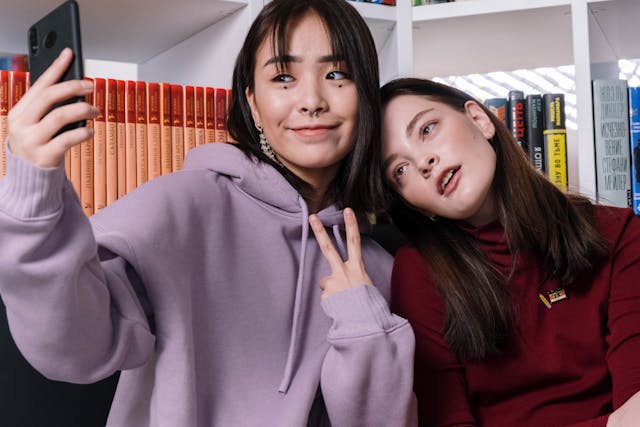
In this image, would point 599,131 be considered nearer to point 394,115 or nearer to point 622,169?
point 622,169

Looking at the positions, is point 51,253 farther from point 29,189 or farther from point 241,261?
point 241,261

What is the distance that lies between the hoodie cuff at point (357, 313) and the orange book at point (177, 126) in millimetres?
537

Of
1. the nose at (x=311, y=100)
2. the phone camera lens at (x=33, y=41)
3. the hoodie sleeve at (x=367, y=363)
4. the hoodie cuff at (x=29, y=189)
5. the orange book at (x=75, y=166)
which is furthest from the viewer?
the orange book at (x=75, y=166)

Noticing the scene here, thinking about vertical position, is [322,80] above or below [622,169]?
above

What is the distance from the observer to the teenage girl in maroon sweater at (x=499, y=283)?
1121mm

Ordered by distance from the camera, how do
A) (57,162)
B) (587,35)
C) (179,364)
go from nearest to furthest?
(57,162) < (179,364) < (587,35)

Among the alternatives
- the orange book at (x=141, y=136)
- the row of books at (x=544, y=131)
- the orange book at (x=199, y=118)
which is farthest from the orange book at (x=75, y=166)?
→ the row of books at (x=544, y=131)

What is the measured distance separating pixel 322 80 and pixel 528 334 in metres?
0.49

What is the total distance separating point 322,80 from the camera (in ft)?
3.71

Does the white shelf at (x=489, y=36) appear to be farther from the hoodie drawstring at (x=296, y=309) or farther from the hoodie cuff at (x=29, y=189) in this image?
the hoodie cuff at (x=29, y=189)

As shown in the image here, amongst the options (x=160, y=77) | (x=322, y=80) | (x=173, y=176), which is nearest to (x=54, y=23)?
(x=173, y=176)

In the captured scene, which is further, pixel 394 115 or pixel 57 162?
pixel 394 115

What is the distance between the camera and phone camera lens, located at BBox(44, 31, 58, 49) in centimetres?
73

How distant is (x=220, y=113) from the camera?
1.47 metres
